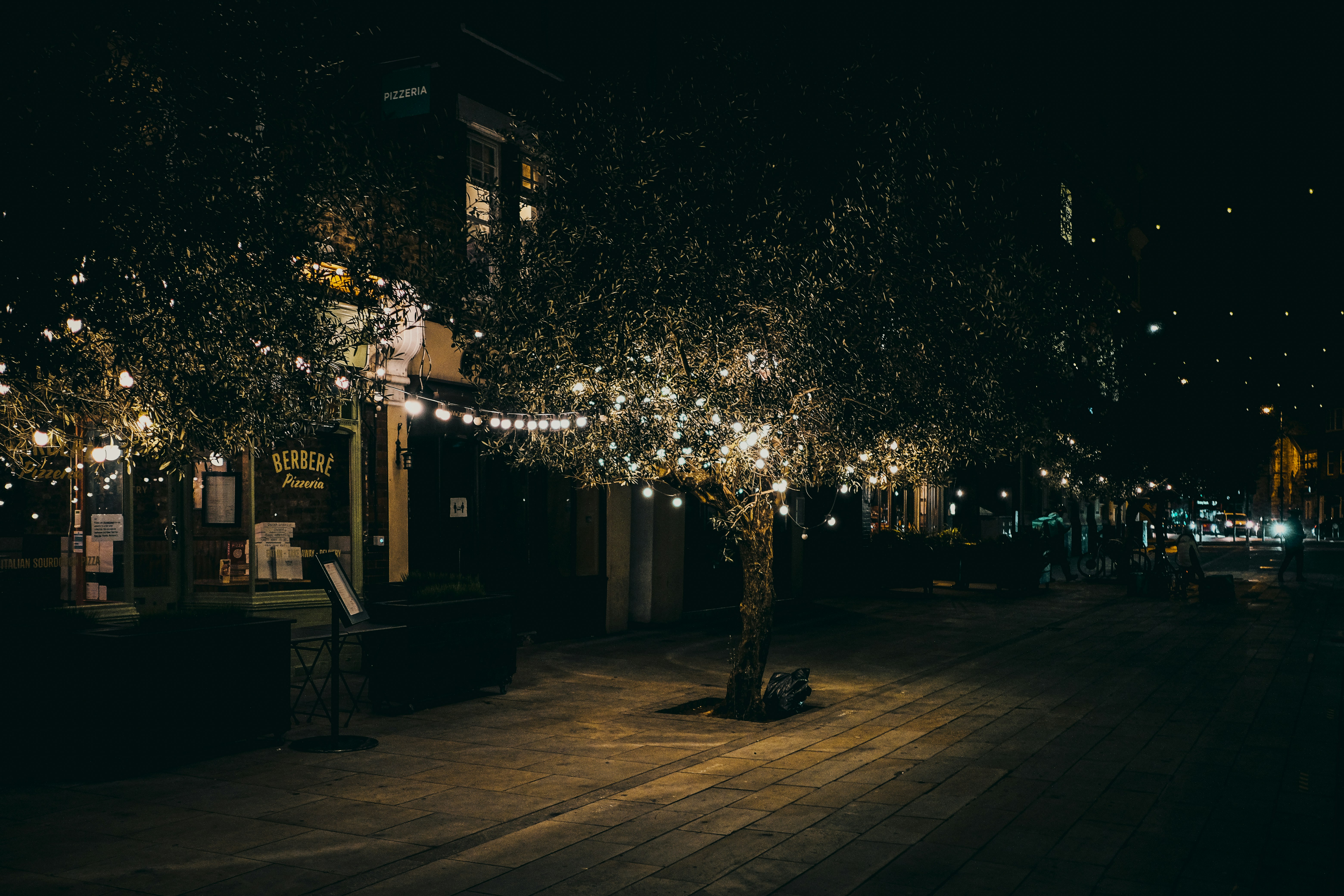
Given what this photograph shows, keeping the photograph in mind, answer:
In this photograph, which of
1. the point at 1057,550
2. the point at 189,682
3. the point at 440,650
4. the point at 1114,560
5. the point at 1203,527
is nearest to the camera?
the point at 189,682

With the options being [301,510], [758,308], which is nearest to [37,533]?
[301,510]

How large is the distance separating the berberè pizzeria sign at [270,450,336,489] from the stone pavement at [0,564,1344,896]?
3385 mm

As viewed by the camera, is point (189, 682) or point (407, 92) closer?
point (189, 682)

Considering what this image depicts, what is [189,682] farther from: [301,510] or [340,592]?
[301,510]

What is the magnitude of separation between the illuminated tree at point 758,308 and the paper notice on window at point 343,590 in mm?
2363

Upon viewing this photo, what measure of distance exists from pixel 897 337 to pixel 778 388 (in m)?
1.16

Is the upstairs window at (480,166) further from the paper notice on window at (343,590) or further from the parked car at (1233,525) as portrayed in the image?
the parked car at (1233,525)

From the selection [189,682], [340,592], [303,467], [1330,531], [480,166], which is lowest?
[1330,531]

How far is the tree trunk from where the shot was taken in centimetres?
959

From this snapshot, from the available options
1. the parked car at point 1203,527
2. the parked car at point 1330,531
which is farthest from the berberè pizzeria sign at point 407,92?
the parked car at point 1330,531

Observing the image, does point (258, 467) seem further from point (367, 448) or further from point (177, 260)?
point (177, 260)

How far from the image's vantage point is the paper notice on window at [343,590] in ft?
28.0

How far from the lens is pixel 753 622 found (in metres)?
9.73

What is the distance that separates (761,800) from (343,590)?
3.98 m
